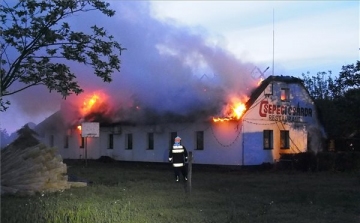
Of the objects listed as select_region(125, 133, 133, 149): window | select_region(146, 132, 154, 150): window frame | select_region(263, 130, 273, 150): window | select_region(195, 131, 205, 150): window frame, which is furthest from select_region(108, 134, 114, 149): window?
select_region(263, 130, 273, 150): window

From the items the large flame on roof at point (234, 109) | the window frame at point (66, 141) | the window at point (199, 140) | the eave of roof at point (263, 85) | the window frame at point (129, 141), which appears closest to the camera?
the large flame on roof at point (234, 109)

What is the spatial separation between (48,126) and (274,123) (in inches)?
776

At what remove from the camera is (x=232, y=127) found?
83.3 feet

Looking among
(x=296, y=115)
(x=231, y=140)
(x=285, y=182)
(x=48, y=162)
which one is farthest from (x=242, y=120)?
(x=48, y=162)

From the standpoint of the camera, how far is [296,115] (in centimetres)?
2759

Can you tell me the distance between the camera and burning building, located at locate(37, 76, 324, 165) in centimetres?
2520

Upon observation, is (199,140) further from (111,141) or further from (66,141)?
(66,141)

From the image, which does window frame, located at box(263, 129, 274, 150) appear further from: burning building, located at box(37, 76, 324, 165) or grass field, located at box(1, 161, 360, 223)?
grass field, located at box(1, 161, 360, 223)

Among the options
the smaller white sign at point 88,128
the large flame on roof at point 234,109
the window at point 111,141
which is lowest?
the window at point 111,141

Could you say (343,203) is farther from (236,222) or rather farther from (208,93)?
(208,93)

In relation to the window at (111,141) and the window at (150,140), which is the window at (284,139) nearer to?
the window at (150,140)

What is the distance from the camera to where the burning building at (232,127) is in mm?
25203

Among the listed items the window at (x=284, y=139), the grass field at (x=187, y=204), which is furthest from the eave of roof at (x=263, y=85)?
the grass field at (x=187, y=204)

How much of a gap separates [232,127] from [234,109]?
3.82 ft
